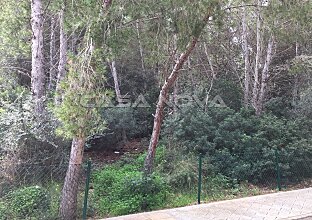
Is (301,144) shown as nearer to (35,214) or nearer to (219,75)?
(219,75)

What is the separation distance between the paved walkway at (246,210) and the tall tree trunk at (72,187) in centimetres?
89

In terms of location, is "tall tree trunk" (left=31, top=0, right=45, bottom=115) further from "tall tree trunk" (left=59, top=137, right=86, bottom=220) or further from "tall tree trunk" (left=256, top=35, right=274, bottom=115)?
"tall tree trunk" (left=256, top=35, right=274, bottom=115)

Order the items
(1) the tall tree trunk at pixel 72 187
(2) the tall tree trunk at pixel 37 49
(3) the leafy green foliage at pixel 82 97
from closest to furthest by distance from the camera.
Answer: (3) the leafy green foliage at pixel 82 97 < (1) the tall tree trunk at pixel 72 187 < (2) the tall tree trunk at pixel 37 49

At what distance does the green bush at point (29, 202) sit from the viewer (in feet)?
19.1

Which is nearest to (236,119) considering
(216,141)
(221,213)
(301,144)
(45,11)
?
(216,141)

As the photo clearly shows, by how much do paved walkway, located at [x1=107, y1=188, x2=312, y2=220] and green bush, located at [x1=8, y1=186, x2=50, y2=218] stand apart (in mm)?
1442

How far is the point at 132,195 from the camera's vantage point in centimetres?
698

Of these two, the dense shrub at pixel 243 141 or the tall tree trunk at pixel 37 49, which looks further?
the dense shrub at pixel 243 141

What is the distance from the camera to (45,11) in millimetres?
9070

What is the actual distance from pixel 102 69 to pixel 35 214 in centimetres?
299

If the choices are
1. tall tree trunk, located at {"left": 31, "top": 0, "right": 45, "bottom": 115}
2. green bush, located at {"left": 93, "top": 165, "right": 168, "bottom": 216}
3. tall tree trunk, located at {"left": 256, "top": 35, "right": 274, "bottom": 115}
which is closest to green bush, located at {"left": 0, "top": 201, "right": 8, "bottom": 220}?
green bush, located at {"left": 93, "top": 165, "right": 168, "bottom": 216}

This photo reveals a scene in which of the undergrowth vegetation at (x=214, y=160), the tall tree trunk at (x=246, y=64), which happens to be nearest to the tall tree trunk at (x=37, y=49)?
the undergrowth vegetation at (x=214, y=160)

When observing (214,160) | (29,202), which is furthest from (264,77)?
(29,202)

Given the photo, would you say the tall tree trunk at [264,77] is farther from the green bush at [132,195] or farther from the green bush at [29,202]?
the green bush at [29,202]
